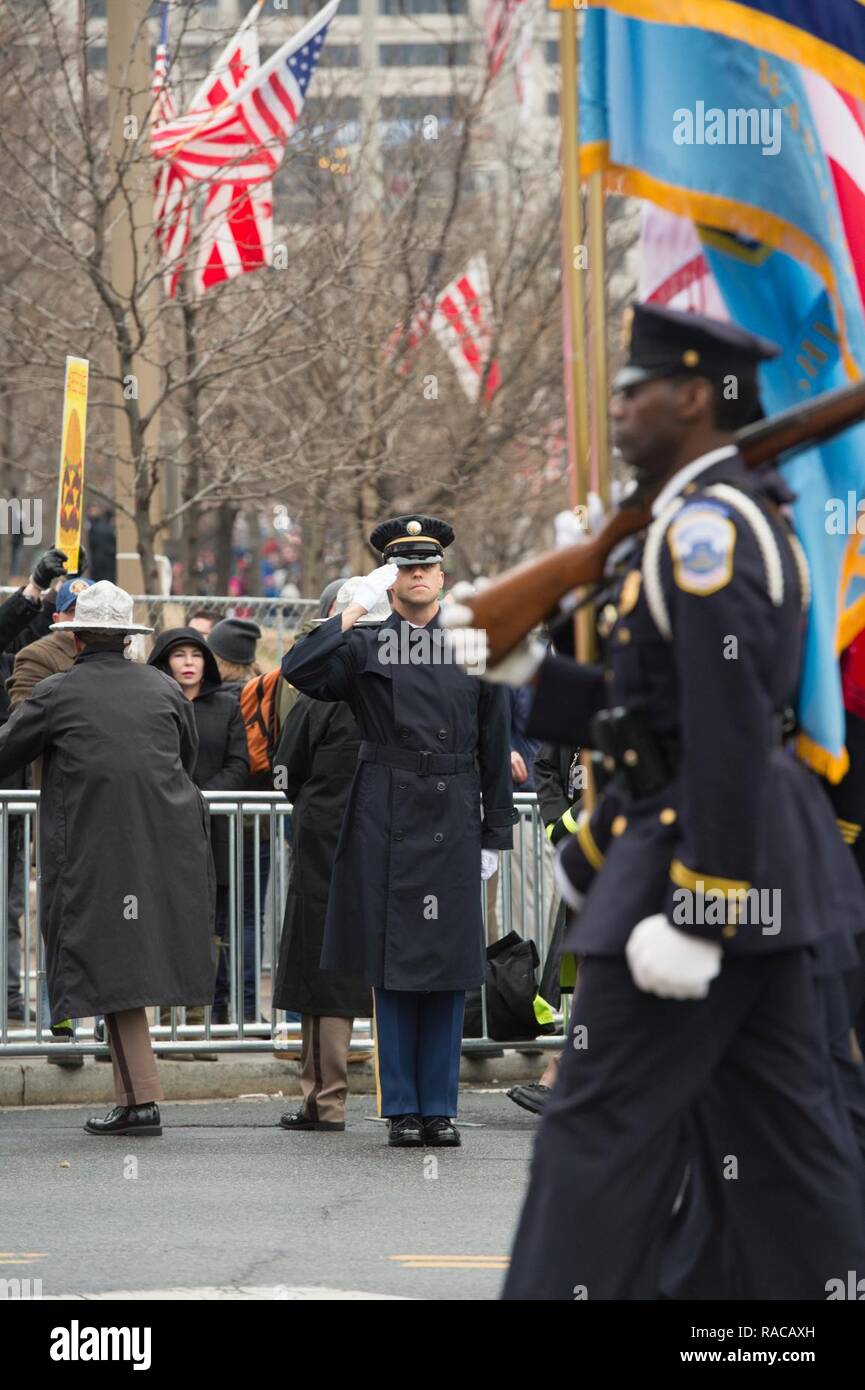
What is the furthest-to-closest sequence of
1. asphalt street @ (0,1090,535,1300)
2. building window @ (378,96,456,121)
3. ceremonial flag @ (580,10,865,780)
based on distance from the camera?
building window @ (378,96,456,121) < asphalt street @ (0,1090,535,1300) < ceremonial flag @ (580,10,865,780)

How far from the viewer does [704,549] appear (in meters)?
4.67

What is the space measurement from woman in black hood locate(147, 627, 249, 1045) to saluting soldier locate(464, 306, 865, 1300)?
23.4 feet

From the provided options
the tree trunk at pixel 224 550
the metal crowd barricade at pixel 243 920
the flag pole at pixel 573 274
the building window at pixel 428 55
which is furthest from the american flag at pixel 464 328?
the flag pole at pixel 573 274

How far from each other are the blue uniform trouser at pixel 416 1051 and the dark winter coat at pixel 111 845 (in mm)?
836

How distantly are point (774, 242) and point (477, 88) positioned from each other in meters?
16.0

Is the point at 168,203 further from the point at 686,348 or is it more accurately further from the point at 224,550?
the point at 224,550

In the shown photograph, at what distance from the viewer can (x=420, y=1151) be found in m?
9.41

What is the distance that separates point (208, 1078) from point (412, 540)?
2878mm

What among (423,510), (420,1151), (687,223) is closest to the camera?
(687,223)

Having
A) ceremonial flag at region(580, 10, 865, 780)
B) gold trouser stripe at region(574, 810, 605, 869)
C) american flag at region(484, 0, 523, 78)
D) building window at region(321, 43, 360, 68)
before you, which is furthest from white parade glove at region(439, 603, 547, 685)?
building window at region(321, 43, 360, 68)

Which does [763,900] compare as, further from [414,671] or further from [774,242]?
[414,671]

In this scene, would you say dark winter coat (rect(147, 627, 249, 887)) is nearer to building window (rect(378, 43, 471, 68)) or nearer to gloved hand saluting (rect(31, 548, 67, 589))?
gloved hand saluting (rect(31, 548, 67, 589))

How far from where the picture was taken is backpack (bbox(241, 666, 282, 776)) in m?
11.6

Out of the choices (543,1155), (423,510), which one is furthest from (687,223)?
(423,510)
